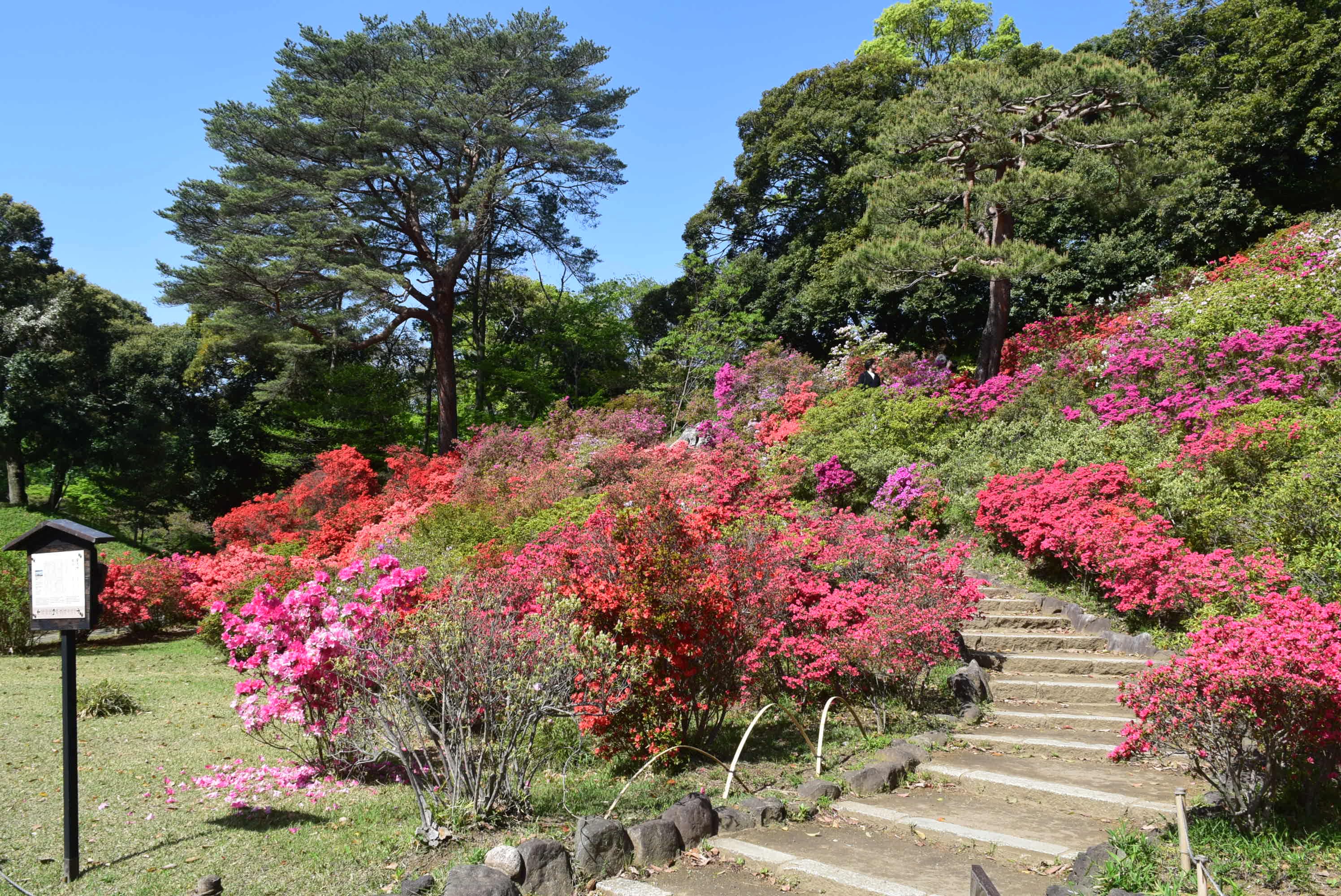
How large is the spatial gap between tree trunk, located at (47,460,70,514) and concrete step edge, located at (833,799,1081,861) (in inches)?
1011

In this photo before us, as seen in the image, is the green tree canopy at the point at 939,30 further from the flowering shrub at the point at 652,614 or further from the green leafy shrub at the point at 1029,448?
the flowering shrub at the point at 652,614

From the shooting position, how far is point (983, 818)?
448cm

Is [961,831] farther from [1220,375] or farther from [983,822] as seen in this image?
[1220,375]

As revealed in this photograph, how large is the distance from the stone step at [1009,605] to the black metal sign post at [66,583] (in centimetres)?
762

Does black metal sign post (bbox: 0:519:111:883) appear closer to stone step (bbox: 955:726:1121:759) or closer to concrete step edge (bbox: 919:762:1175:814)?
concrete step edge (bbox: 919:762:1175:814)

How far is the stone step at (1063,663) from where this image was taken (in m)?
6.82

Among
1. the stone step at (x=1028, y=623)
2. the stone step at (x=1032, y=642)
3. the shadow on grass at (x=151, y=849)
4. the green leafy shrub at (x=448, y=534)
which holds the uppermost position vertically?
the green leafy shrub at (x=448, y=534)

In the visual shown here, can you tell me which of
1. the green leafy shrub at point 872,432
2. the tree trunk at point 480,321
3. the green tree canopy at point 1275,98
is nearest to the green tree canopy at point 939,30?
the green tree canopy at point 1275,98

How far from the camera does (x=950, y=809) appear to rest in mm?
4660

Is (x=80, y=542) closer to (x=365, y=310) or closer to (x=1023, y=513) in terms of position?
(x=1023, y=513)

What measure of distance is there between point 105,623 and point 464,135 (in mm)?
13005

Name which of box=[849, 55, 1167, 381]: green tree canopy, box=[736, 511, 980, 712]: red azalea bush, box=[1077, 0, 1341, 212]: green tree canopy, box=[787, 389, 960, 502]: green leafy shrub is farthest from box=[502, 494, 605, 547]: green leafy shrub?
box=[1077, 0, 1341, 212]: green tree canopy

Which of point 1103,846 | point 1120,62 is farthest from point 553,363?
point 1103,846

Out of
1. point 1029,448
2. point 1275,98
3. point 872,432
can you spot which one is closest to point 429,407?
point 872,432
